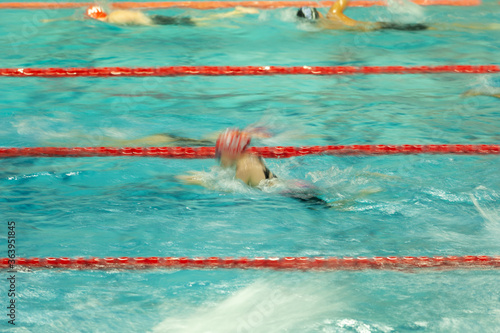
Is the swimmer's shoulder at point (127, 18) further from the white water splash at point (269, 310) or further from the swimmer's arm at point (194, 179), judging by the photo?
the white water splash at point (269, 310)

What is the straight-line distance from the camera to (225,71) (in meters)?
5.31

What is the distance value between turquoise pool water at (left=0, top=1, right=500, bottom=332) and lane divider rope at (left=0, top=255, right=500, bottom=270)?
0.11ft

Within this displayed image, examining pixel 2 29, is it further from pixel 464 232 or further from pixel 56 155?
pixel 464 232

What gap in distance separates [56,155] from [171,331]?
6.11 feet

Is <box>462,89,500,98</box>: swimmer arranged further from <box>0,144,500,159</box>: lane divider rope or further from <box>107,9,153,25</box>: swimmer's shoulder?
<box>107,9,153,25</box>: swimmer's shoulder

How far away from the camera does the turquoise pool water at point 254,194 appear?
7.86ft

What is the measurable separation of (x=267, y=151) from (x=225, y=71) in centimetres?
163

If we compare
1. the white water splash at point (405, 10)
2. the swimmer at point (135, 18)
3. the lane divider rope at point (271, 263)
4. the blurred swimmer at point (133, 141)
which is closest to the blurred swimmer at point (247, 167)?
the blurred swimmer at point (133, 141)

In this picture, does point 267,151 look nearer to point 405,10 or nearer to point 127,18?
point 127,18

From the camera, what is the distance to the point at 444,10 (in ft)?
27.2

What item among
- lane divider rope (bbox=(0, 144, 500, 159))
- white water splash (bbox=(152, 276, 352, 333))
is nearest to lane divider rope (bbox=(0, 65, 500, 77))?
lane divider rope (bbox=(0, 144, 500, 159))

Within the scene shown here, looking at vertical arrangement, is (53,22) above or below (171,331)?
above

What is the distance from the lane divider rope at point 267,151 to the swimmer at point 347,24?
372 centimetres

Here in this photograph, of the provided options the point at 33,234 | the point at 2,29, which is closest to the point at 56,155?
the point at 33,234
